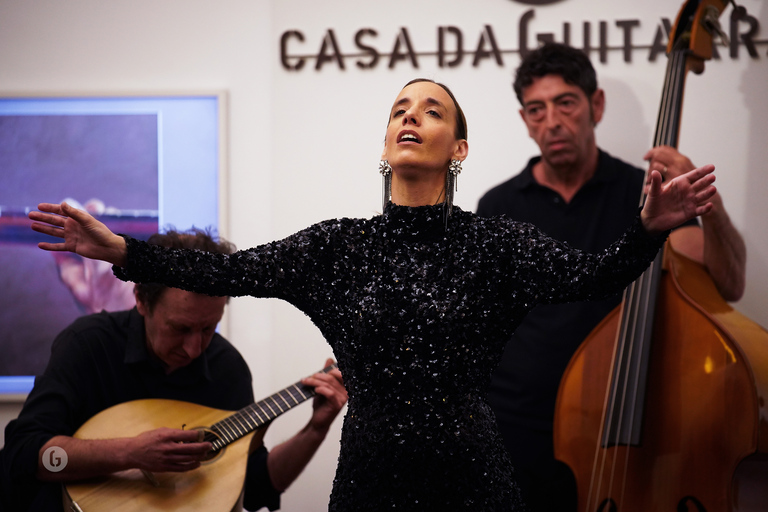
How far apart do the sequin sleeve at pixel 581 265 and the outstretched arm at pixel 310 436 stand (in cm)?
86

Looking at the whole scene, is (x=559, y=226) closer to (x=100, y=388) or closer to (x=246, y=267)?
(x=246, y=267)

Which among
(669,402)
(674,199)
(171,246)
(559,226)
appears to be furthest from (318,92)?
(674,199)

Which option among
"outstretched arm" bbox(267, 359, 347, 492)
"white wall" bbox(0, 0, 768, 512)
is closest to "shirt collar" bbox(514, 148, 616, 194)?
"white wall" bbox(0, 0, 768, 512)

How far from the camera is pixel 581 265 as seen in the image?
100cm

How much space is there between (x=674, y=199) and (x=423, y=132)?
385 mm

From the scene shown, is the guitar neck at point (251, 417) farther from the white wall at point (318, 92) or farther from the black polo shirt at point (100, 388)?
the white wall at point (318, 92)

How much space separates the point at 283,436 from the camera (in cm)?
231

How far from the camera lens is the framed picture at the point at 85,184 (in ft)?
7.82

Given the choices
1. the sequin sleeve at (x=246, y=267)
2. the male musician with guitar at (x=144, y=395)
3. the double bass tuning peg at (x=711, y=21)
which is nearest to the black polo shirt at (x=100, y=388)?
the male musician with guitar at (x=144, y=395)

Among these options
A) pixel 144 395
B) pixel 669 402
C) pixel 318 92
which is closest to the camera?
pixel 669 402

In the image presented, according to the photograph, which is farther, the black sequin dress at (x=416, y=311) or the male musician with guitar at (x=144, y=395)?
the male musician with guitar at (x=144, y=395)

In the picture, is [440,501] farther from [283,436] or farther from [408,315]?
[283,436]

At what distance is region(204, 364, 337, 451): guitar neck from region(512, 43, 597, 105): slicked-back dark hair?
3.59 feet

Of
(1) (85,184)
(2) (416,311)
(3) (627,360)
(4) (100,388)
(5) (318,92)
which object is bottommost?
(4) (100,388)
